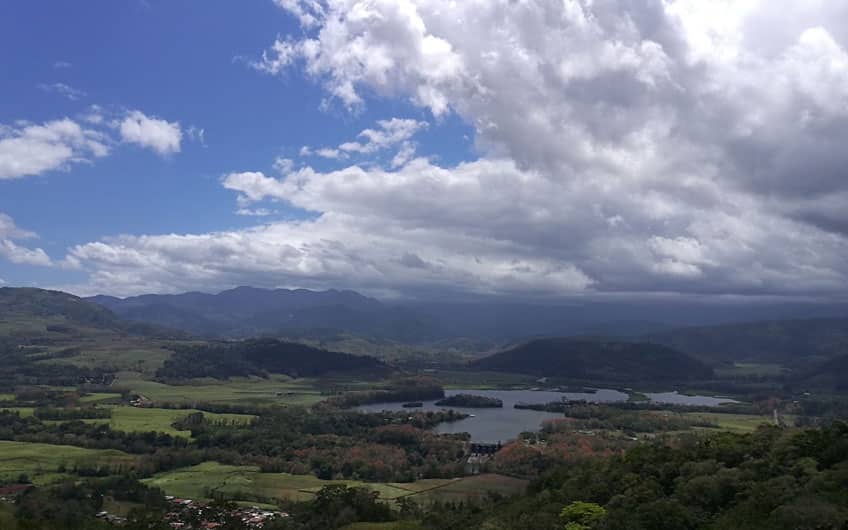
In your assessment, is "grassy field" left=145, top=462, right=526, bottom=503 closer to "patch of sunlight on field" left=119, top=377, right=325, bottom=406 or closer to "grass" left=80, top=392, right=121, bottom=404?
"grass" left=80, top=392, right=121, bottom=404

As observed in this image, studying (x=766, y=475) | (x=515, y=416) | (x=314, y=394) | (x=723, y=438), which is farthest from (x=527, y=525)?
(x=314, y=394)

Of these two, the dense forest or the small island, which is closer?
the dense forest

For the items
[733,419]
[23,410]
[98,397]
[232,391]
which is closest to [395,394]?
[232,391]

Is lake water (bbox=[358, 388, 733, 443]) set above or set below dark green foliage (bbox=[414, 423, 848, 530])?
below

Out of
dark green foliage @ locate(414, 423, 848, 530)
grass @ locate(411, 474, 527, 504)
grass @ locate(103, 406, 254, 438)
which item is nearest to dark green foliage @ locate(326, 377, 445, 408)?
grass @ locate(103, 406, 254, 438)

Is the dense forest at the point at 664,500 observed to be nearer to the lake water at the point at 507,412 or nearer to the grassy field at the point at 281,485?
the grassy field at the point at 281,485

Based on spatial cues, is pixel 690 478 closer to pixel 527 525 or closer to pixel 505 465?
pixel 527 525

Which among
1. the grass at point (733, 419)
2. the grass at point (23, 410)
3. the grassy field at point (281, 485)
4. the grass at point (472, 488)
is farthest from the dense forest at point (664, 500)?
the grass at point (733, 419)
